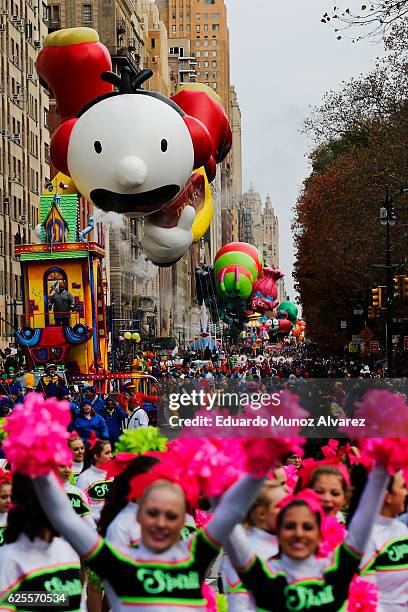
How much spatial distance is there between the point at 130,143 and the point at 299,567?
931cm

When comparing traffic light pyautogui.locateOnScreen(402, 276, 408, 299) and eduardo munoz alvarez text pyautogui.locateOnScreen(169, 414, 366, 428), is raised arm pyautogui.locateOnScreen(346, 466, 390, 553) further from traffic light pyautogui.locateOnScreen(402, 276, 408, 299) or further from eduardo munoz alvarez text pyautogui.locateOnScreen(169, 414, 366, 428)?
traffic light pyautogui.locateOnScreen(402, 276, 408, 299)

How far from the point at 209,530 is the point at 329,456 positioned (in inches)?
132

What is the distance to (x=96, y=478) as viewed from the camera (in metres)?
9.92

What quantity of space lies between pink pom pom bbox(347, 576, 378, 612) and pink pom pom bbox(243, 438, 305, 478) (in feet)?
5.73

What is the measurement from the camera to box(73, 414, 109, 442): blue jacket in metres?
15.9

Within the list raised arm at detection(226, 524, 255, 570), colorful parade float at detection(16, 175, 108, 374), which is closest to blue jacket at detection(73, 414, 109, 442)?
raised arm at detection(226, 524, 255, 570)

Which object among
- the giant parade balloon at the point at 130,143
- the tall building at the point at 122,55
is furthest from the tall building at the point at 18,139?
the giant parade balloon at the point at 130,143

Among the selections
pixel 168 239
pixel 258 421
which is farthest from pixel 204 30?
pixel 258 421

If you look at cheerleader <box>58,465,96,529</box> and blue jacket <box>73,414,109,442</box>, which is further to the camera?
blue jacket <box>73,414,109,442</box>

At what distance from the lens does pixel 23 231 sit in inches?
2255

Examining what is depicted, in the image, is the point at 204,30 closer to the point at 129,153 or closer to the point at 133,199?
the point at 133,199

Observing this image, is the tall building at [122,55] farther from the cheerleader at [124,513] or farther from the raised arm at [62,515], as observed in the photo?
the raised arm at [62,515]

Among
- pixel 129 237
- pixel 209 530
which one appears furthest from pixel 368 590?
pixel 129 237

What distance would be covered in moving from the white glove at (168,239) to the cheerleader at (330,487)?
928 cm
